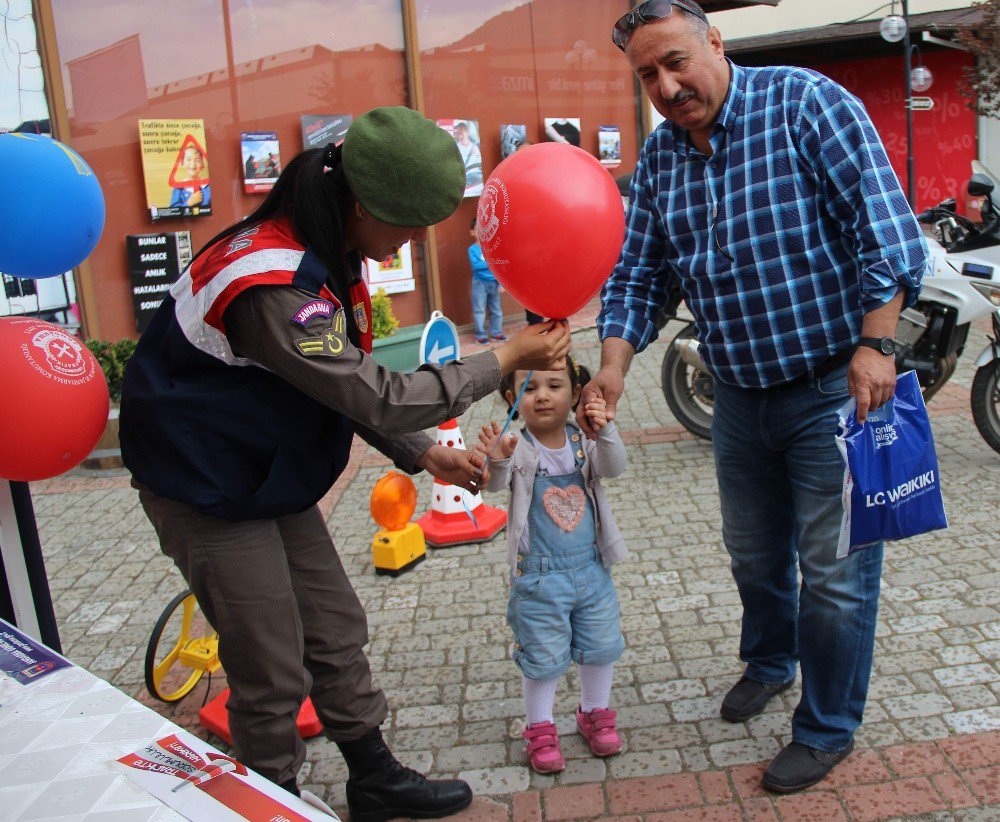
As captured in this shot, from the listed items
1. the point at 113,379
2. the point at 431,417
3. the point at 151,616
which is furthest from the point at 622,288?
the point at 113,379

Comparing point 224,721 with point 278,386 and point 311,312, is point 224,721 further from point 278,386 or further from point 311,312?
point 311,312

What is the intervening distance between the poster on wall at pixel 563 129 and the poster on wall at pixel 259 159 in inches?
157

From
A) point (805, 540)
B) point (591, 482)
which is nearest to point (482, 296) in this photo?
point (591, 482)

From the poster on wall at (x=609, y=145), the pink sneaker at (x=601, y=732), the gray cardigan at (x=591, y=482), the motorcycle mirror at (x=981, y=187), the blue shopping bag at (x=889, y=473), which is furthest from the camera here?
the poster on wall at (x=609, y=145)

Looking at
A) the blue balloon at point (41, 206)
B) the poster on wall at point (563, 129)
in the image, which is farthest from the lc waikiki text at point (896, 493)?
the poster on wall at point (563, 129)

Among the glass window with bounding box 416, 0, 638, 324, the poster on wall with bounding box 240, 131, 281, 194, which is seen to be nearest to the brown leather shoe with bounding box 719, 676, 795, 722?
the poster on wall with bounding box 240, 131, 281, 194

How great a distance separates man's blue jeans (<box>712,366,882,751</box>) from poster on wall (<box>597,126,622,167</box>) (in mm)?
10119

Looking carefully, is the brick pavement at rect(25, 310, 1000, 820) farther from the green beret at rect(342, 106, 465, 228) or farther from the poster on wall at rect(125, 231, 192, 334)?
the poster on wall at rect(125, 231, 192, 334)

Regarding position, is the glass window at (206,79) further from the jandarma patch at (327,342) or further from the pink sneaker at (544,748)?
the jandarma patch at (327,342)

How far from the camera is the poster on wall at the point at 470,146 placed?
1032 centimetres

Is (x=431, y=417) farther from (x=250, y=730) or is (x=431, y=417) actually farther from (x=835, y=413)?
(x=835, y=413)

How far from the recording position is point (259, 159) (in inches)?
347

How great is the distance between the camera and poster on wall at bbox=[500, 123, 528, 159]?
11.0 meters

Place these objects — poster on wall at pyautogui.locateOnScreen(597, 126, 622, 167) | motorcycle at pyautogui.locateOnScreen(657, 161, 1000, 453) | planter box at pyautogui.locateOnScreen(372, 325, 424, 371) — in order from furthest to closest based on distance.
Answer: poster on wall at pyautogui.locateOnScreen(597, 126, 622, 167), planter box at pyautogui.locateOnScreen(372, 325, 424, 371), motorcycle at pyautogui.locateOnScreen(657, 161, 1000, 453)
